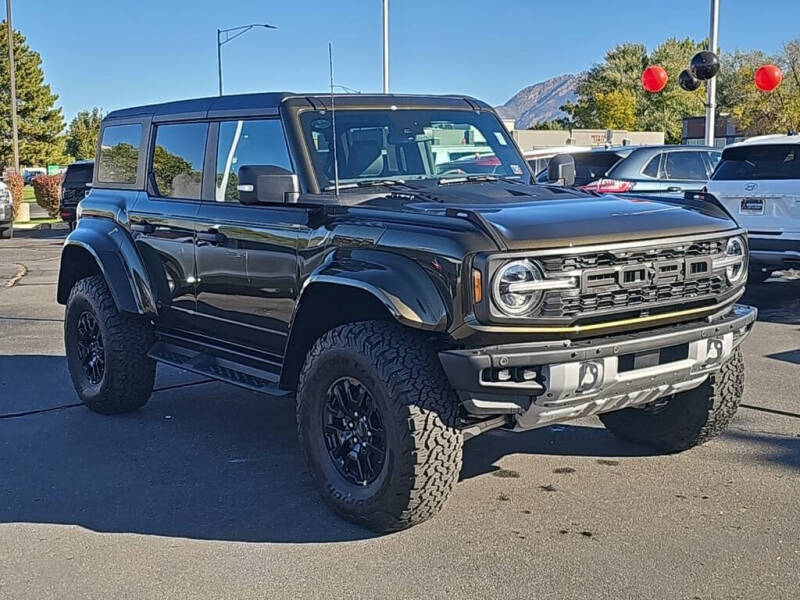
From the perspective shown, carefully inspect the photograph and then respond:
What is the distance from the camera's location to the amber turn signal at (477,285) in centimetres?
398

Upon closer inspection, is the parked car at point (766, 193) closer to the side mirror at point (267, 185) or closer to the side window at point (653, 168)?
the side window at point (653, 168)

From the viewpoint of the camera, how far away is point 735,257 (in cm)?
473

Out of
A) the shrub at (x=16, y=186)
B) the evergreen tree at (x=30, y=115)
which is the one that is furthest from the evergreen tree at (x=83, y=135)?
the shrub at (x=16, y=186)

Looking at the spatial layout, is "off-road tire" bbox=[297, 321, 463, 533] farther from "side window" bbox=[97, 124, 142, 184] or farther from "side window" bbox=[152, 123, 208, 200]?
"side window" bbox=[97, 124, 142, 184]

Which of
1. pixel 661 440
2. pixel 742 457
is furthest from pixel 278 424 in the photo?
pixel 742 457

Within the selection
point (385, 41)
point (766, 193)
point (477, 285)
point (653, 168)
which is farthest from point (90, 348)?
point (385, 41)

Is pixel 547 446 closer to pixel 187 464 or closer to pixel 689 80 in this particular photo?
pixel 187 464

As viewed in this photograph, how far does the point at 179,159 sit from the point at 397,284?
2466mm

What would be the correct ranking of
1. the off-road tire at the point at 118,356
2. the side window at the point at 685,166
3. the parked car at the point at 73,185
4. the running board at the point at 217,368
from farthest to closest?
the parked car at the point at 73,185, the side window at the point at 685,166, the off-road tire at the point at 118,356, the running board at the point at 217,368

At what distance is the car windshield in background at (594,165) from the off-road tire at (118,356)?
24.8 ft

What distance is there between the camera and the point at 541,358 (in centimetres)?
397

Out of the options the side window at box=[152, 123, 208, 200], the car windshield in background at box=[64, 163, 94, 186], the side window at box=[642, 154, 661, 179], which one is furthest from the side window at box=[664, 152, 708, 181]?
the car windshield in background at box=[64, 163, 94, 186]

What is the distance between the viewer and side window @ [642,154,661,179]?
Answer: 12.5 metres

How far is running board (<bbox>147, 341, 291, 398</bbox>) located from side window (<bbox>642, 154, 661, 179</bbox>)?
7919mm
